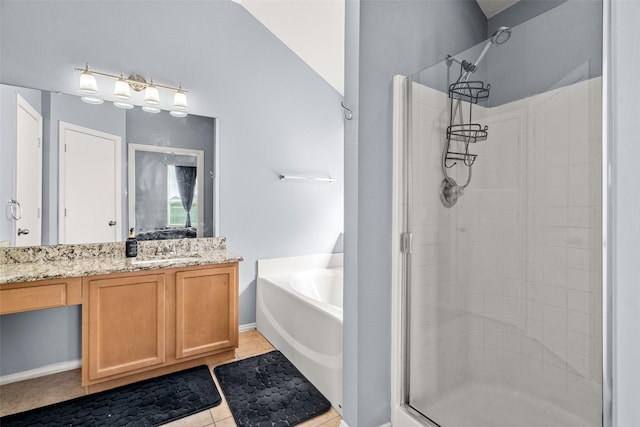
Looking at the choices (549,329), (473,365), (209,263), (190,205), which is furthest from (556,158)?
(190,205)

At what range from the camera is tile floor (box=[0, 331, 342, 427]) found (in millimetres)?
1790

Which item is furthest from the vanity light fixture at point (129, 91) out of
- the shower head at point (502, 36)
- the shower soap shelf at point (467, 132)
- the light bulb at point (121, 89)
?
the shower head at point (502, 36)

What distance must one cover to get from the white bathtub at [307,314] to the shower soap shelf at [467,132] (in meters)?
1.15

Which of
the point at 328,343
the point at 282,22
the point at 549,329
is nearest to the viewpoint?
the point at 549,329

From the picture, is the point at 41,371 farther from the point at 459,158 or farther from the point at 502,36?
the point at 502,36

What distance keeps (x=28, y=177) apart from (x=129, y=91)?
2.96 feet

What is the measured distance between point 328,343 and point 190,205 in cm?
162

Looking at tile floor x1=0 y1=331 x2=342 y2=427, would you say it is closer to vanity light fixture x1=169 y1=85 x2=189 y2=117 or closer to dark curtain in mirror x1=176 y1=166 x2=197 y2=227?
dark curtain in mirror x1=176 y1=166 x2=197 y2=227

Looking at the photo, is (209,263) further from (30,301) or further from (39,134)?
(39,134)

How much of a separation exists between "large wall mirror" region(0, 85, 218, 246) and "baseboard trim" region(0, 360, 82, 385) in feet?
2.89

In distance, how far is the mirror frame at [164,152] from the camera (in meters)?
2.47

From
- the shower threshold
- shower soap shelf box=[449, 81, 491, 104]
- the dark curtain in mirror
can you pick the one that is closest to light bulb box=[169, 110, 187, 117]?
the dark curtain in mirror

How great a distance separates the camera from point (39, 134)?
2.14 m

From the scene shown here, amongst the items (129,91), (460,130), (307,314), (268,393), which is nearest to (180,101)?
(129,91)
